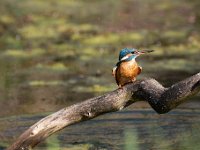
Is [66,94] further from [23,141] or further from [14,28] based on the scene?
[14,28]

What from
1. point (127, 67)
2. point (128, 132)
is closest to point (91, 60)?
point (128, 132)

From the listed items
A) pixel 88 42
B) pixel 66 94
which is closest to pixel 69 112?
pixel 66 94

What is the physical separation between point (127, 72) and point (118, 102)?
0.91 ft

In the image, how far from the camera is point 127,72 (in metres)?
6.86

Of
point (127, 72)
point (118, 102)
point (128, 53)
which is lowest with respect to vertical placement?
point (118, 102)

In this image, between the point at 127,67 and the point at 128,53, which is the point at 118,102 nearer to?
the point at 127,67

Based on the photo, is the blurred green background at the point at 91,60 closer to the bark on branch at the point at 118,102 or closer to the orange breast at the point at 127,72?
the bark on branch at the point at 118,102

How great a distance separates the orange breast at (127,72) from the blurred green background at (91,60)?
1106mm

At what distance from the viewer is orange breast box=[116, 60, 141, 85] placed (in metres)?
6.86

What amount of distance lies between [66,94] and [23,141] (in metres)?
3.64

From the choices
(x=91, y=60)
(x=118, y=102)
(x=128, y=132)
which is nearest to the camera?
(x=118, y=102)

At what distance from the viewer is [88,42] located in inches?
545

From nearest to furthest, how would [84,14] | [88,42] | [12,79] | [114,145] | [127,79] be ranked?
[127,79] → [114,145] → [12,79] → [88,42] → [84,14]

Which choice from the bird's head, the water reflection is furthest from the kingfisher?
the water reflection
